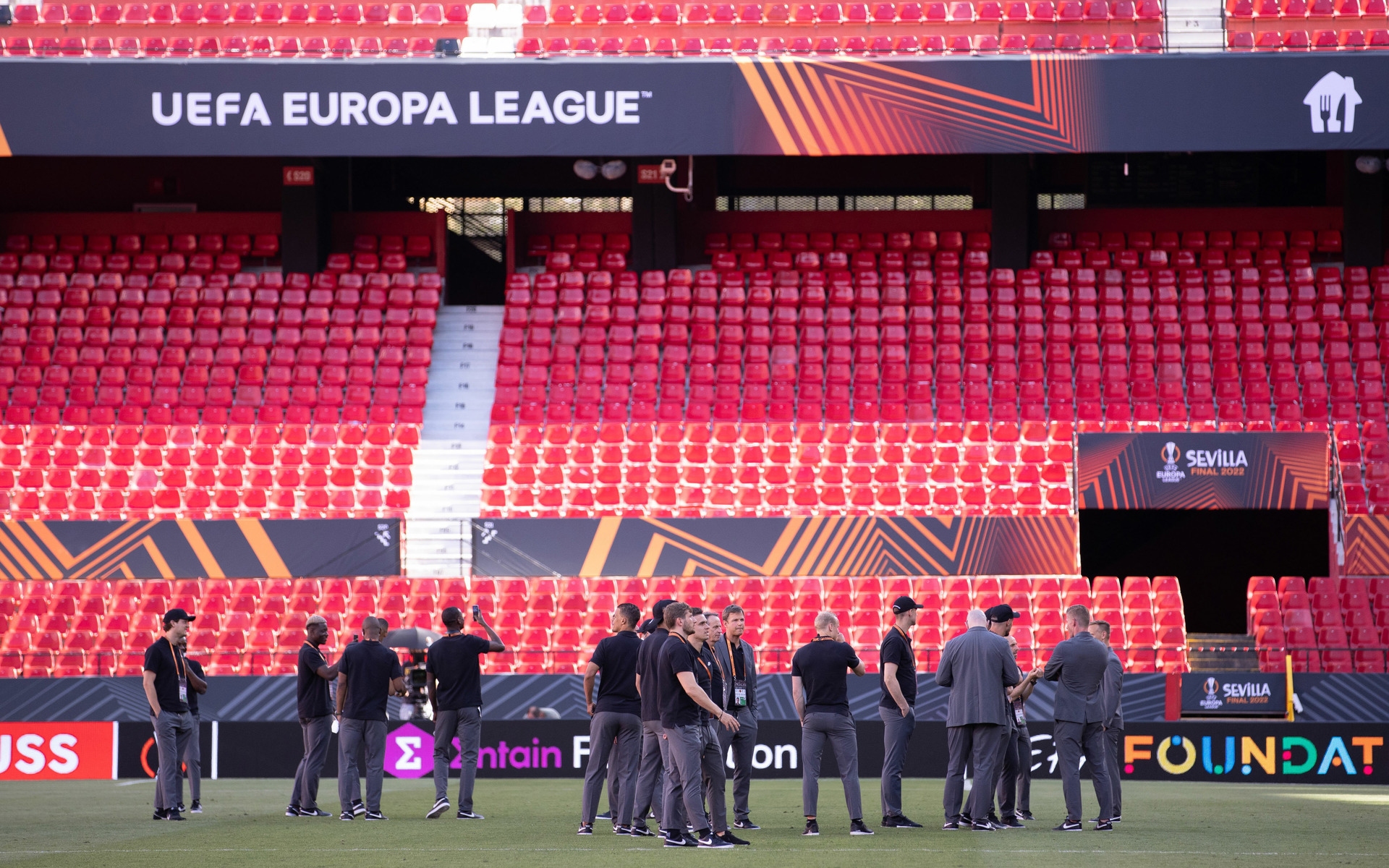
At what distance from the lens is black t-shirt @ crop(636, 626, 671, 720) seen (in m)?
11.1

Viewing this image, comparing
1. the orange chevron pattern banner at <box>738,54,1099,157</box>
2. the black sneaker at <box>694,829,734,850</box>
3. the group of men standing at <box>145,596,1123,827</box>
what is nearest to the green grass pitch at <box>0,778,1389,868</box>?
the black sneaker at <box>694,829,734,850</box>

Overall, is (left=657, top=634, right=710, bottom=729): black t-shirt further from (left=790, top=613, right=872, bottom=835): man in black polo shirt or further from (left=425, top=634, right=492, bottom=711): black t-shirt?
(left=425, top=634, right=492, bottom=711): black t-shirt

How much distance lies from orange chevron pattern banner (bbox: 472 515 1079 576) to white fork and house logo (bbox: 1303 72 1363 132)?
7.52 meters

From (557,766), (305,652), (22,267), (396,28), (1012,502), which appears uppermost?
(396,28)

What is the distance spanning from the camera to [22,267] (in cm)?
2736

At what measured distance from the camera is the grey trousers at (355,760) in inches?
506

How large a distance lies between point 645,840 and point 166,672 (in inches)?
165

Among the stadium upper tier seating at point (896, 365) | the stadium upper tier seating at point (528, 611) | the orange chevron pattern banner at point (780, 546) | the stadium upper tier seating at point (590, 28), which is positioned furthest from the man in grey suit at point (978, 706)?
the stadium upper tier seating at point (590, 28)

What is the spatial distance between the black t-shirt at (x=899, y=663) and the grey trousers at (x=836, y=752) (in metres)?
0.58

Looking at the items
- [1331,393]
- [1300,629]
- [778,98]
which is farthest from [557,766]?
[1331,393]

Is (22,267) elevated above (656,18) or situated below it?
below

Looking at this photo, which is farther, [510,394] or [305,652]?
[510,394]

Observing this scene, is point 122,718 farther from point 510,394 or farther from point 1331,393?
point 1331,393

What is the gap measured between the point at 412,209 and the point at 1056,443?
41.9ft
